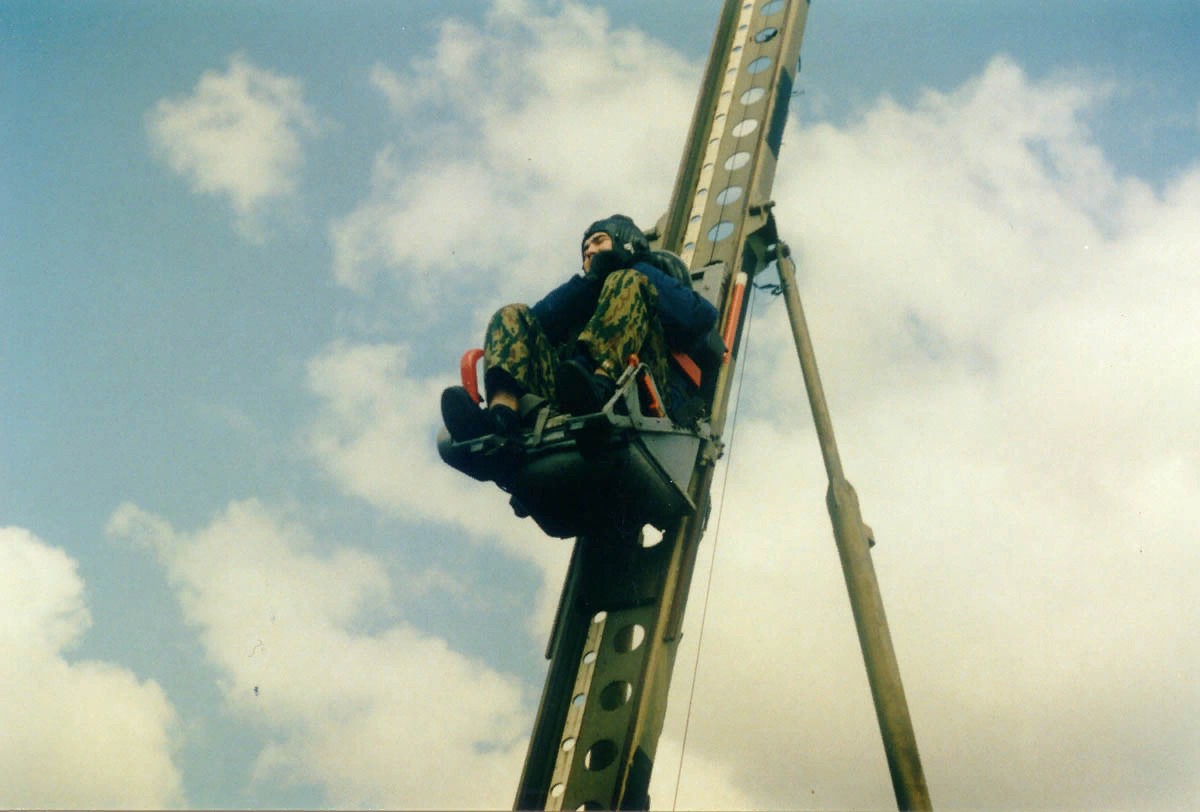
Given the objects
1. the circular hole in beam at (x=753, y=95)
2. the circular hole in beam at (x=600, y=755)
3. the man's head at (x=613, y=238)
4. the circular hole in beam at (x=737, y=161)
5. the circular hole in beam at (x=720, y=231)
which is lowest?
the circular hole in beam at (x=600, y=755)

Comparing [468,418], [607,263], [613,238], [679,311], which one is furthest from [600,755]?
[613,238]

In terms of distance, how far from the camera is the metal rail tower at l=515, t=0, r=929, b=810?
115 inches

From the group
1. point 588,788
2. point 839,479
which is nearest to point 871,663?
point 839,479

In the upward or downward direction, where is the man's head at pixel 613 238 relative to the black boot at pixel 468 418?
upward

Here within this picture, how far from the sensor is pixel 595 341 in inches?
119

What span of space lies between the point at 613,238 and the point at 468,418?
107 cm

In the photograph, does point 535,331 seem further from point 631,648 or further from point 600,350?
point 631,648

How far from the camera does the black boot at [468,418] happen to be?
289 cm

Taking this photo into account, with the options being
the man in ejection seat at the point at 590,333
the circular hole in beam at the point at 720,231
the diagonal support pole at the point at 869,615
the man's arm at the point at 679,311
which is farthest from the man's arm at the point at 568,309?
the circular hole in beam at the point at 720,231

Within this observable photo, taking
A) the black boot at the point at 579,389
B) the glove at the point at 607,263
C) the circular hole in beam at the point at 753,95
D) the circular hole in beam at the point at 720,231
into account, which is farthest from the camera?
the circular hole in beam at the point at 753,95

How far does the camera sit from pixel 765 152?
473cm

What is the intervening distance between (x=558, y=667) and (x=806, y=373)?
1.56 m

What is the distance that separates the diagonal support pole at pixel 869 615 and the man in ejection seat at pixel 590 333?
0.61m

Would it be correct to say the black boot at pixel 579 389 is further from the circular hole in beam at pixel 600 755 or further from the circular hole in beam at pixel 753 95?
the circular hole in beam at pixel 753 95
